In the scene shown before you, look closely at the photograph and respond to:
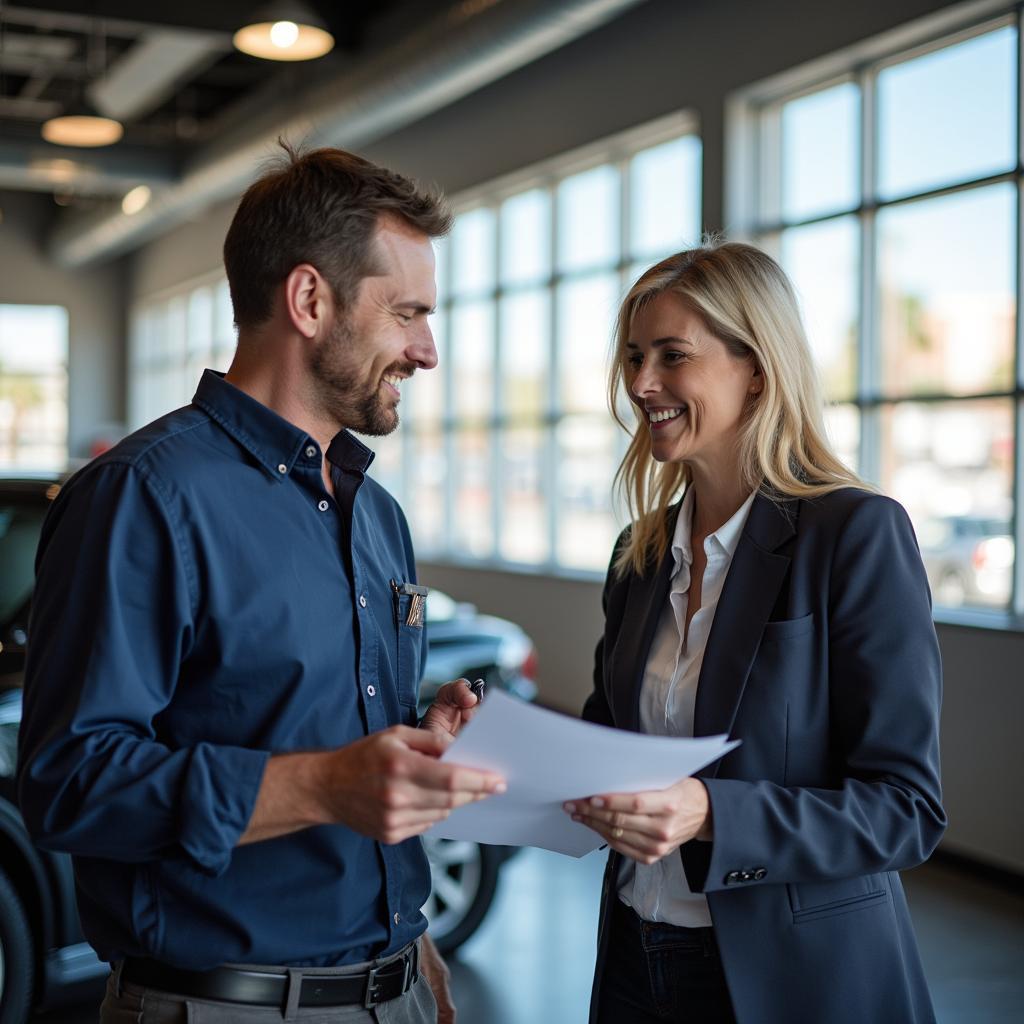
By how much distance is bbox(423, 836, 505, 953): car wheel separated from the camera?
12.7 feet

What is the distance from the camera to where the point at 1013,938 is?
4230 mm

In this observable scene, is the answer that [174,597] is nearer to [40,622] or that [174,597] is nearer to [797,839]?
[40,622]

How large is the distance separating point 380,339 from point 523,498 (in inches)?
294

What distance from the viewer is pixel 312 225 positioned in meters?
1.55

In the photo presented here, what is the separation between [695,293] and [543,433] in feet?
22.6

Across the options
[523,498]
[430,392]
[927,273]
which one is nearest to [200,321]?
[430,392]

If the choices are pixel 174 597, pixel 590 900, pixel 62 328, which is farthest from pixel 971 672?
pixel 62 328

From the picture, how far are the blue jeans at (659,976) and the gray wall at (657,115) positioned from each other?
3.46 metres

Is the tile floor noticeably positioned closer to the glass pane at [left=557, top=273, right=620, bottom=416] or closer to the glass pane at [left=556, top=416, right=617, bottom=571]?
the glass pane at [left=556, top=416, right=617, bottom=571]

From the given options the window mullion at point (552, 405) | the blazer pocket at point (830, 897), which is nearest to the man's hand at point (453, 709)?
the blazer pocket at point (830, 897)

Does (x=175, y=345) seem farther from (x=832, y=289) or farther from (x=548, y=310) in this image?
(x=832, y=289)

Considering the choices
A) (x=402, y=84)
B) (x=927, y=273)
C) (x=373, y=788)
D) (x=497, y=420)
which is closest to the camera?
(x=373, y=788)

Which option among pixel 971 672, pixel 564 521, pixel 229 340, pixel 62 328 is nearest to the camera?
pixel 971 672

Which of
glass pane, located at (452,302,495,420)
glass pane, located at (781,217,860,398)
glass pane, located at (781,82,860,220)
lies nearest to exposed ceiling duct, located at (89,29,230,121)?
glass pane, located at (452,302,495,420)
